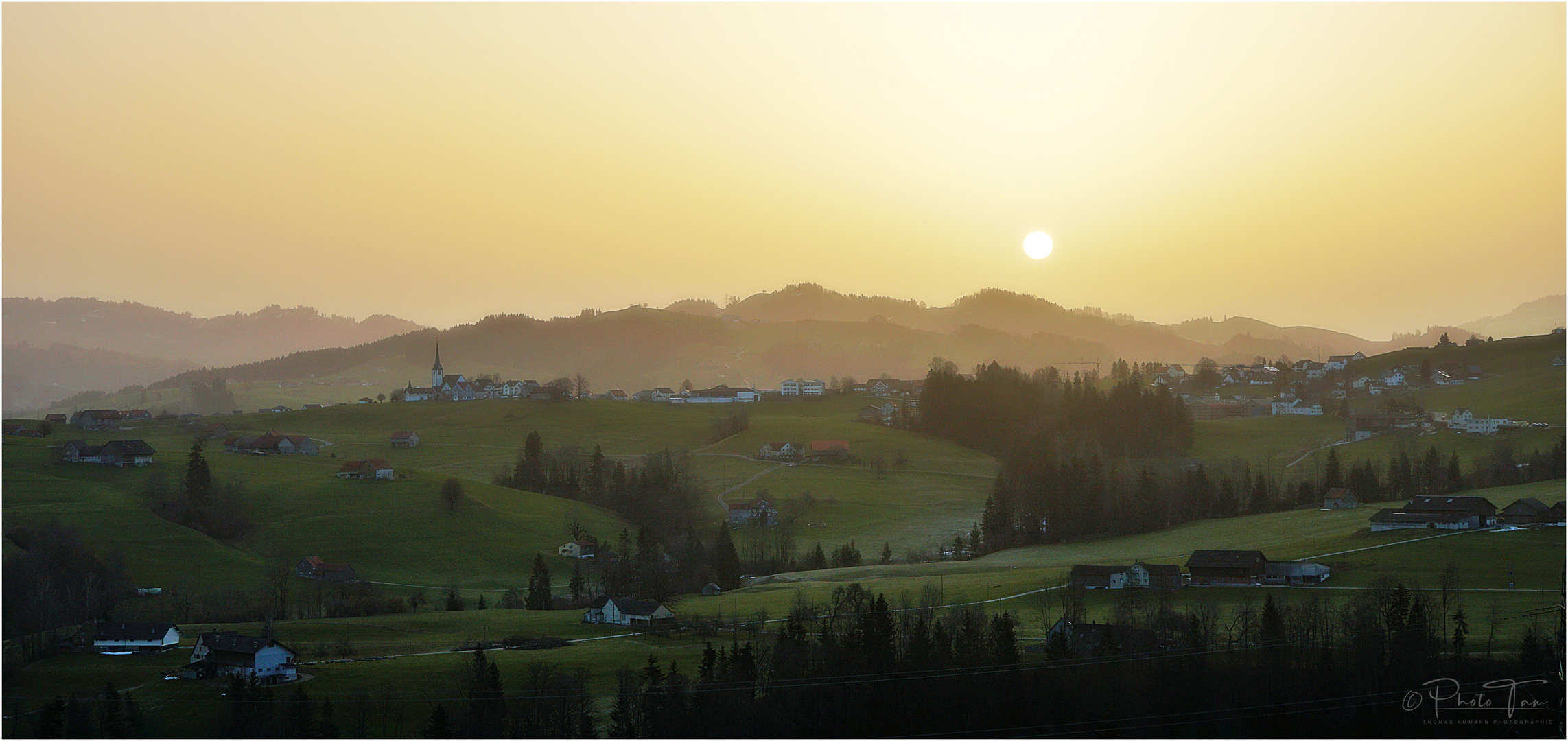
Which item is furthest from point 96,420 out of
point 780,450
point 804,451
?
point 804,451

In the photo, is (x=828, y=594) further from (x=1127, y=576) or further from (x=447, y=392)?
(x=447, y=392)

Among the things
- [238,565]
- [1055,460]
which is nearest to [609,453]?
[1055,460]

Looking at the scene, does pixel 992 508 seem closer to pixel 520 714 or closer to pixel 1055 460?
pixel 1055 460

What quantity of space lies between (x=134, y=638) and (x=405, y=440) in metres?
72.6

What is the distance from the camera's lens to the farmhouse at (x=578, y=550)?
2970 inches

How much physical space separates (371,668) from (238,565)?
27009 millimetres

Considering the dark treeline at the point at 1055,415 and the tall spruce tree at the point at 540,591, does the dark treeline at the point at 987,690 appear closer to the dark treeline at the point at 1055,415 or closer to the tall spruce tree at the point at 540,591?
the tall spruce tree at the point at 540,591

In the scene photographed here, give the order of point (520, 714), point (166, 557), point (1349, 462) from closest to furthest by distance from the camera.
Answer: point (520, 714)
point (166, 557)
point (1349, 462)

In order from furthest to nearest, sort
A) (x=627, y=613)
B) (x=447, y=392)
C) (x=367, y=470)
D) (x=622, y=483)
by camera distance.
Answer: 1. (x=447, y=392)
2. (x=622, y=483)
3. (x=367, y=470)
4. (x=627, y=613)

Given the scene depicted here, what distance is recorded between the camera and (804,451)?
115812 millimetres

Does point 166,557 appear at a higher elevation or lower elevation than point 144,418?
lower

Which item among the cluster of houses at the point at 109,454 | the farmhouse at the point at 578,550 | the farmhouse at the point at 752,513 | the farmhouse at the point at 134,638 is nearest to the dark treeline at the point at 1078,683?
the farmhouse at the point at 134,638

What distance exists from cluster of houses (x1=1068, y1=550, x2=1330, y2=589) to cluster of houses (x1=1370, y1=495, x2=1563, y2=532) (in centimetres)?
1274

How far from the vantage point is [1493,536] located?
60.9 metres
